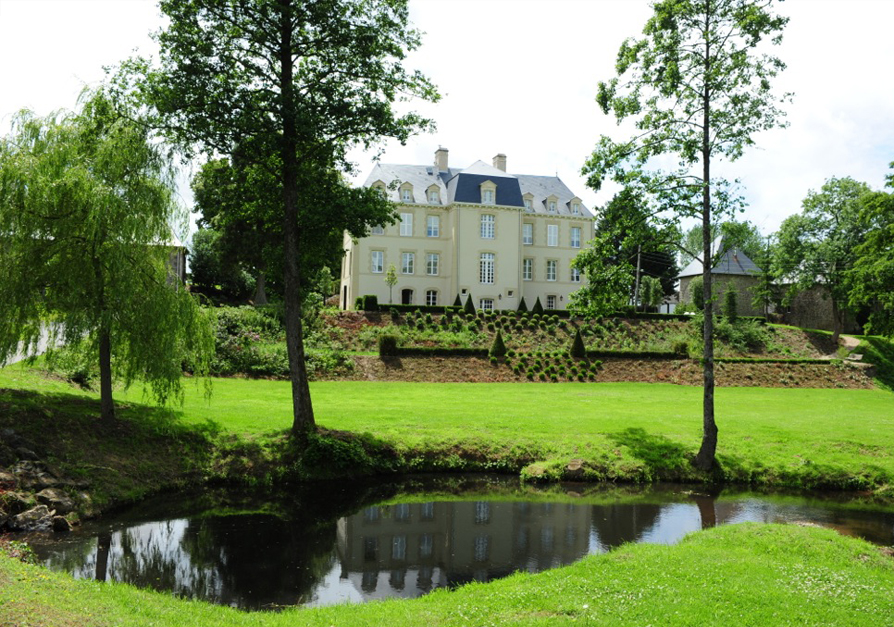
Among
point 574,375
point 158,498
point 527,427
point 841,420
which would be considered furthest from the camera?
point 574,375

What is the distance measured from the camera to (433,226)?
46.6 m

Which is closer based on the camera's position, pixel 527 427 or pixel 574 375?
pixel 527 427

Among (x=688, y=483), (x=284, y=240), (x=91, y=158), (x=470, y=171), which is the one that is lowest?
(x=688, y=483)

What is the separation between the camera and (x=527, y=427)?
1731 centimetres

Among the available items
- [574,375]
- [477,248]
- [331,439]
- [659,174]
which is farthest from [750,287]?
[331,439]

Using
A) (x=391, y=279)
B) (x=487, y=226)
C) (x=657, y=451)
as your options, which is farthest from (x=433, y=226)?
(x=657, y=451)

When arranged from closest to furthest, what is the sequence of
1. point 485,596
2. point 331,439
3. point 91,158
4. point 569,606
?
point 569,606 < point 485,596 < point 91,158 < point 331,439

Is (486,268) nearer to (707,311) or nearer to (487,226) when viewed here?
(487,226)

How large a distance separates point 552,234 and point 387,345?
80.4 ft

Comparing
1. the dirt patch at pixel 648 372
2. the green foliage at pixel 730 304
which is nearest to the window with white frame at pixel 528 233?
the green foliage at pixel 730 304

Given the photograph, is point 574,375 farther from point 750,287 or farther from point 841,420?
point 750,287

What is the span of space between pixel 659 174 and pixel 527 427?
7.15 m

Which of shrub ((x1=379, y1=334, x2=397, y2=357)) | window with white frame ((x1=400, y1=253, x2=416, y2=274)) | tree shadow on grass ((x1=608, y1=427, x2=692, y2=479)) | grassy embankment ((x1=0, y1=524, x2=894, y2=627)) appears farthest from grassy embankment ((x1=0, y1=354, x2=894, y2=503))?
window with white frame ((x1=400, y1=253, x2=416, y2=274))

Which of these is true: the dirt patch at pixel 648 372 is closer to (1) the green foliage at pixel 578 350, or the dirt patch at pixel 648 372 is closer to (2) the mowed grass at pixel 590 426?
(1) the green foliage at pixel 578 350
